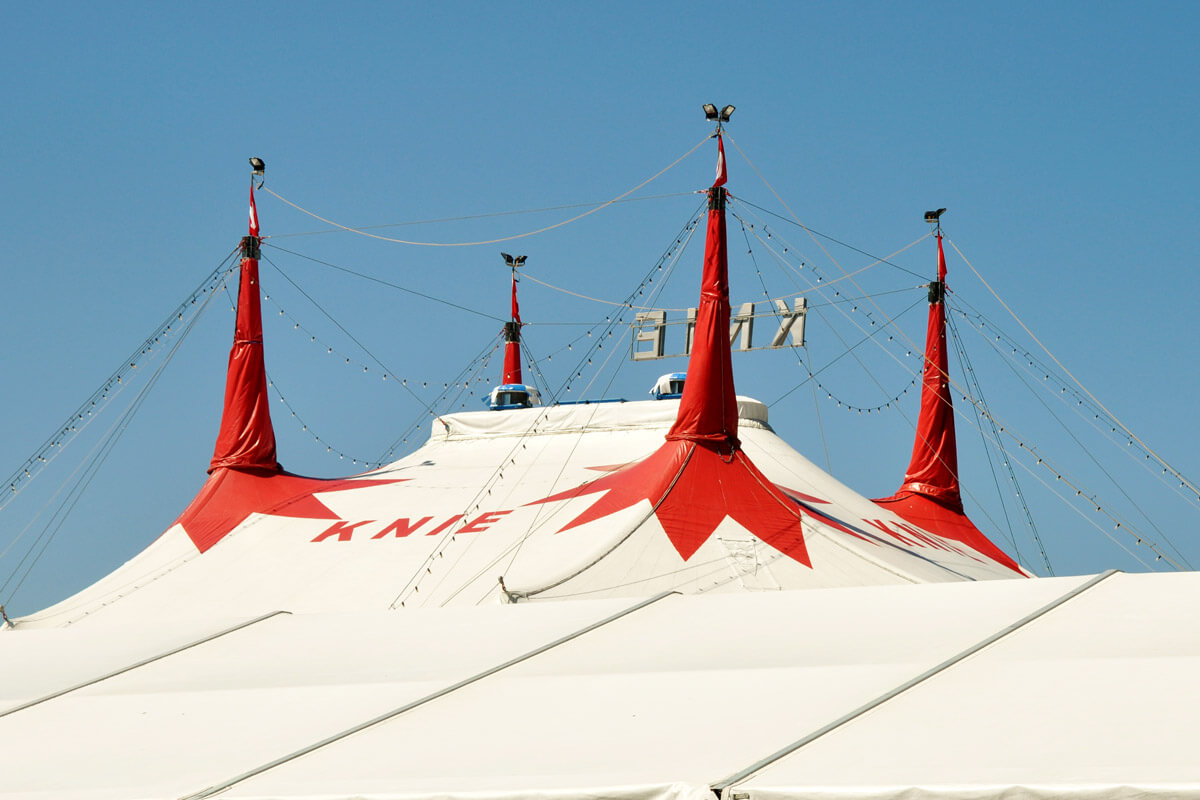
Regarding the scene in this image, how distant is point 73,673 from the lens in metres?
4.42

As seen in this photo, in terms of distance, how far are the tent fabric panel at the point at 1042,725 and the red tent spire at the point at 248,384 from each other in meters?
10.5

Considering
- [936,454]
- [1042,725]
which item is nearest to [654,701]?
[1042,725]

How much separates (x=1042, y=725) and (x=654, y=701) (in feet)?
3.61

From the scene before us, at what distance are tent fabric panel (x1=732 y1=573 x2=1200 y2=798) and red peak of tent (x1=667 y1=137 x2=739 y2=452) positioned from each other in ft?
20.2

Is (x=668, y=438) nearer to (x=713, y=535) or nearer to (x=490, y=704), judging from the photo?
(x=713, y=535)

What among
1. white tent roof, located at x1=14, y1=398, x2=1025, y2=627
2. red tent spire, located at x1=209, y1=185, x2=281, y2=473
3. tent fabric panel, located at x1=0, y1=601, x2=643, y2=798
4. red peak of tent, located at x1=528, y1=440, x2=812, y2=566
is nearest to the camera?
tent fabric panel, located at x1=0, y1=601, x2=643, y2=798

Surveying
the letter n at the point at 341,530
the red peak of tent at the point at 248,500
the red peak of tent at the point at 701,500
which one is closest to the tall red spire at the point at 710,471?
the red peak of tent at the point at 701,500

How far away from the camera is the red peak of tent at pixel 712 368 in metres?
9.91

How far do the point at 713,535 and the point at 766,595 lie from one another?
4.75m

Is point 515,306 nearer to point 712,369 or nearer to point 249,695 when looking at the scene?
point 712,369

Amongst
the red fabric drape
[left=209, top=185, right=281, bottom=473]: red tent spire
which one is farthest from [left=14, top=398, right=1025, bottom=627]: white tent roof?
[left=209, top=185, right=281, bottom=473]: red tent spire

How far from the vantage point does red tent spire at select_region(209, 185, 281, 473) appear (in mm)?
12766

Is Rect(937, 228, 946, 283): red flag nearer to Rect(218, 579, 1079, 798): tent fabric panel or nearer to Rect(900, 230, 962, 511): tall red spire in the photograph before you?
Rect(900, 230, 962, 511): tall red spire

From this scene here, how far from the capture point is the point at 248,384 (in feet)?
42.7
